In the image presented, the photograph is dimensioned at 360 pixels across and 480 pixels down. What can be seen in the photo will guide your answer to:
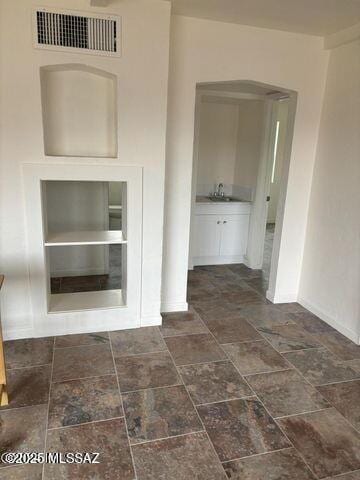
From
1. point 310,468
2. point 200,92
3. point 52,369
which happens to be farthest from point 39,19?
point 310,468

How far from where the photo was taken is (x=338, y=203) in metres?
3.41

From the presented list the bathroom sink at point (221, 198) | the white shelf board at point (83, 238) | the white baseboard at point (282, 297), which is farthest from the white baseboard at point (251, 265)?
the white shelf board at point (83, 238)

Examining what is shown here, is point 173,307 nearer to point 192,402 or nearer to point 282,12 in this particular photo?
point 192,402

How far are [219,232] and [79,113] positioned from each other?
2643mm

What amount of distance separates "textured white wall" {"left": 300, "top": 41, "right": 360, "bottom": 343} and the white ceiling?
0.32m

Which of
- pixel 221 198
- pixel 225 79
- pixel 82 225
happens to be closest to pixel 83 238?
pixel 82 225

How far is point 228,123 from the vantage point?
5.39 m

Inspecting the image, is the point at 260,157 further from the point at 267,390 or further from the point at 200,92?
the point at 267,390

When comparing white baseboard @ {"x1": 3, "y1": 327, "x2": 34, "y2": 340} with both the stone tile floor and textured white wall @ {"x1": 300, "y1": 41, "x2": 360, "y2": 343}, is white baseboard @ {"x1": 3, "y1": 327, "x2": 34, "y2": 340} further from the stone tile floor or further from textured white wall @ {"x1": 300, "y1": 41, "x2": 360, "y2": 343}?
textured white wall @ {"x1": 300, "y1": 41, "x2": 360, "y2": 343}

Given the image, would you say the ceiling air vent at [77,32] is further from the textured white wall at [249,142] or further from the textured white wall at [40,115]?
the textured white wall at [249,142]

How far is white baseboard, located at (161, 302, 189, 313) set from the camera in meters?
3.68

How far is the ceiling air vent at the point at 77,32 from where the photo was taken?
258 cm

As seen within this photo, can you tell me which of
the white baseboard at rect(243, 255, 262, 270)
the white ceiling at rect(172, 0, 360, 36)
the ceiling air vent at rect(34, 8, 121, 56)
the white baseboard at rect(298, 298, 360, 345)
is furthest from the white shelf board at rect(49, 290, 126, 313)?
the white ceiling at rect(172, 0, 360, 36)

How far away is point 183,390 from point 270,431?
0.63 meters
